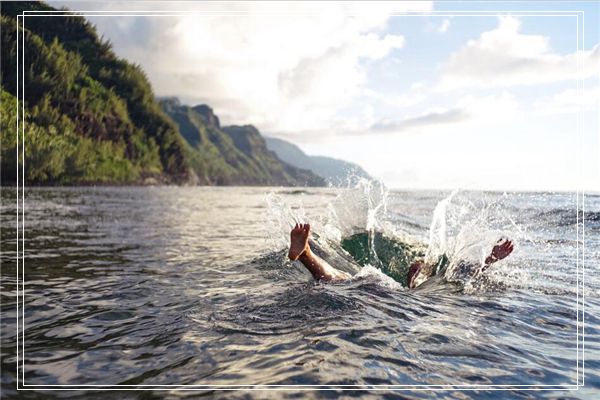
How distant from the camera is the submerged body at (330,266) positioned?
682cm

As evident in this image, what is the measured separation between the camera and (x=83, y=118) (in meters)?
100

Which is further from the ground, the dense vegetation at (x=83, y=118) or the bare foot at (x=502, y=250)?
the dense vegetation at (x=83, y=118)

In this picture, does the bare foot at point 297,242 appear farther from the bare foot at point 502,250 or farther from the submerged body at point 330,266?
the bare foot at point 502,250

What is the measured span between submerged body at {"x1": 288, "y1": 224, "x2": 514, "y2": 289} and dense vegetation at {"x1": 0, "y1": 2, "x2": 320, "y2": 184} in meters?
31.8

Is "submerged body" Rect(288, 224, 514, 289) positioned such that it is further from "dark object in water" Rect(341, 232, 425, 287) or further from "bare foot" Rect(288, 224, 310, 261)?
"dark object in water" Rect(341, 232, 425, 287)

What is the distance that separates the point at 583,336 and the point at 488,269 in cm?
337

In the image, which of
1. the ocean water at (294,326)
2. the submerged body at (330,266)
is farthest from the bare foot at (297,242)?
the ocean water at (294,326)

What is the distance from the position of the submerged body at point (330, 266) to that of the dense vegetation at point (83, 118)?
104 feet

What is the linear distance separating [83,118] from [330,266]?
107 metres

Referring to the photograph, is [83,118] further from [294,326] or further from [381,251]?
[294,326]

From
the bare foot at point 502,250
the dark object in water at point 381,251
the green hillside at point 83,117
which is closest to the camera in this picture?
the bare foot at point 502,250

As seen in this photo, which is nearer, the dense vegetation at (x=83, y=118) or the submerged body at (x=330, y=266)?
the submerged body at (x=330, y=266)

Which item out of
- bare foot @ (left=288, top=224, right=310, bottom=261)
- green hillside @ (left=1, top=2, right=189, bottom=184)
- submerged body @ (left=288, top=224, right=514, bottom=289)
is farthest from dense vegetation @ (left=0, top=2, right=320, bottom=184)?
bare foot @ (left=288, top=224, right=310, bottom=261)

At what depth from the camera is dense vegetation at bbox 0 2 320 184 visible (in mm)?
60281
